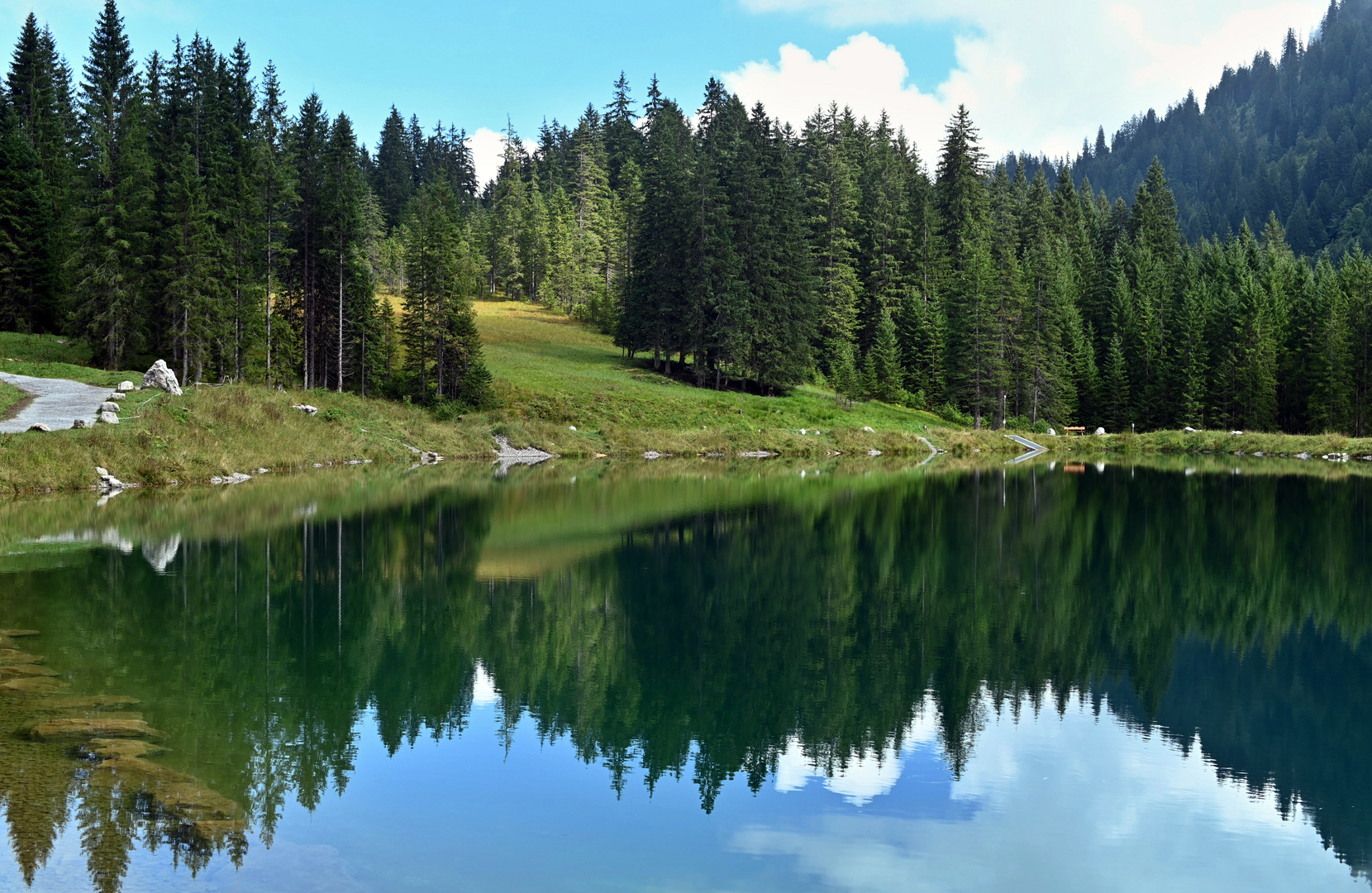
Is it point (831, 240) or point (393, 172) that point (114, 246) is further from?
point (393, 172)

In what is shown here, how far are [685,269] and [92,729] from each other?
6291 centimetres

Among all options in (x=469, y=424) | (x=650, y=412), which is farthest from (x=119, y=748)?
(x=650, y=412)

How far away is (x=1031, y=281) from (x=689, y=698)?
8088 cm

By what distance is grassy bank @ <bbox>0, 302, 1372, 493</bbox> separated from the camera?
37.0 meters

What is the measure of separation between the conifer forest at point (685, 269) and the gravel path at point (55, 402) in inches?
279

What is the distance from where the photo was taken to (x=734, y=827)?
345 inches

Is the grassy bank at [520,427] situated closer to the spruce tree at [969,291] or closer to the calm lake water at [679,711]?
the spruce tree at [969,291]

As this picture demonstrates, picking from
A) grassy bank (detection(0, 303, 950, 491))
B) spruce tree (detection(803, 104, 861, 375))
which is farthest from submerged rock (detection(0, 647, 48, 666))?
spruce tree (detection(803, 104, 861, 375))

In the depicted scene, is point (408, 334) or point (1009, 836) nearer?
point (1009, 836)

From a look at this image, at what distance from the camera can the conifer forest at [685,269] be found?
54.9m

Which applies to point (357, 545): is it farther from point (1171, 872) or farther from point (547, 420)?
point (547, 420)

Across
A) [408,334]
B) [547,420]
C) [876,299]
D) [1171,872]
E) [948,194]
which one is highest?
[948,194]

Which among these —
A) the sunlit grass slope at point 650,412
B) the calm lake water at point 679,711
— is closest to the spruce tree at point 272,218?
the sunlit grass slope at point 650,412

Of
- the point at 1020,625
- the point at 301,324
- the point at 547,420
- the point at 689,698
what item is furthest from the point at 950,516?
the point at 301,324
